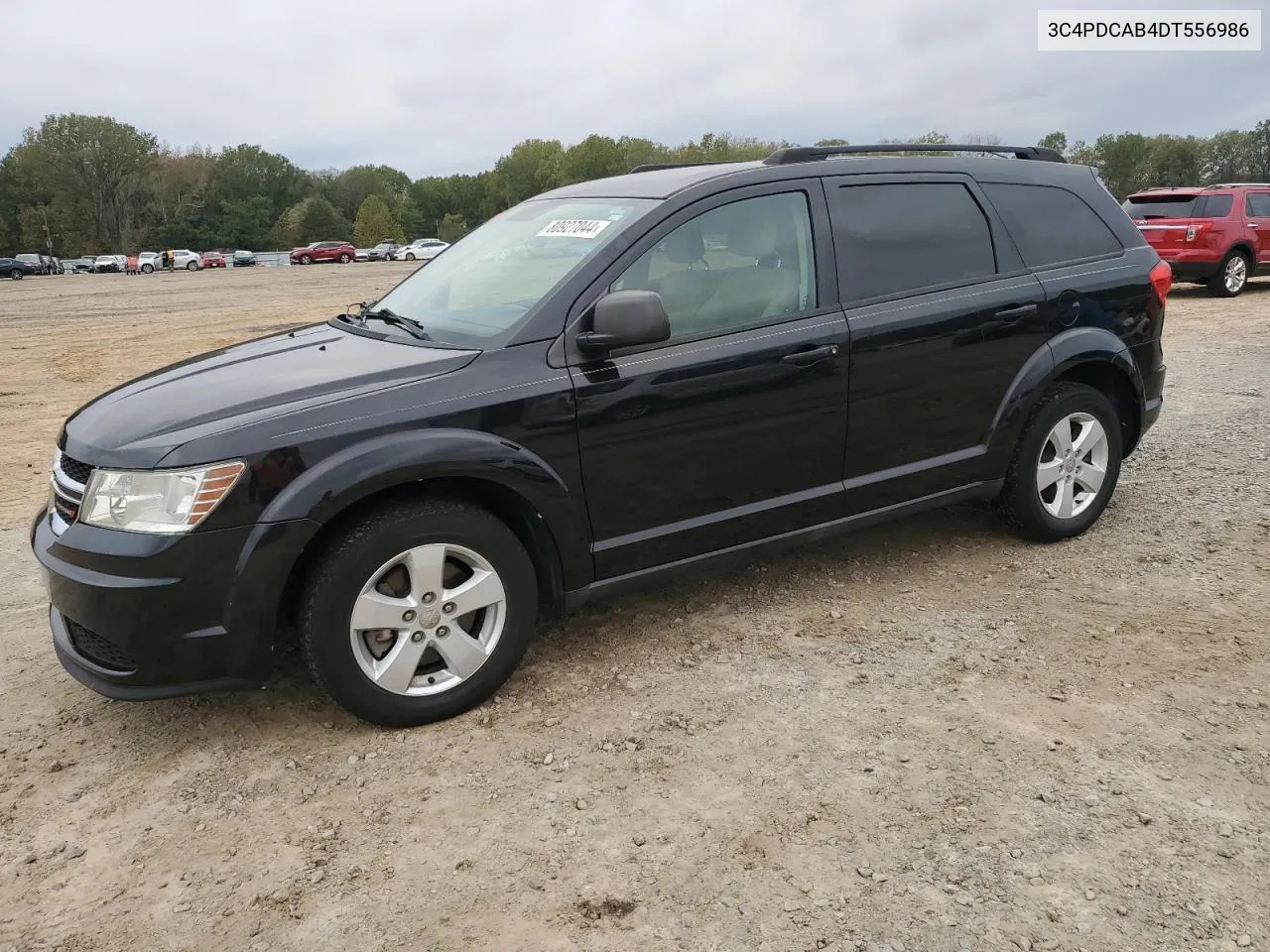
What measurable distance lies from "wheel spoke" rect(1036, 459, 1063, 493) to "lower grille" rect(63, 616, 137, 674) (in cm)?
382

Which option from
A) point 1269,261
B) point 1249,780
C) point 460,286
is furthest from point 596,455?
point 1269,261

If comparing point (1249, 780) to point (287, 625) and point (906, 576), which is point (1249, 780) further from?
point (287, 625)

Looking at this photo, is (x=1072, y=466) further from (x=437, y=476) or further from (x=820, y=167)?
(x=437, y=476)

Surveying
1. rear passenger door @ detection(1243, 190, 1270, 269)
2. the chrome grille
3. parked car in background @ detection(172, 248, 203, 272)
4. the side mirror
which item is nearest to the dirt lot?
the chrome grille

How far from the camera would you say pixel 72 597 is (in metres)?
3.05

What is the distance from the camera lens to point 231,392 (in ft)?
10.8

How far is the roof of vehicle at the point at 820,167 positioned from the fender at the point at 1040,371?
0.82 meters

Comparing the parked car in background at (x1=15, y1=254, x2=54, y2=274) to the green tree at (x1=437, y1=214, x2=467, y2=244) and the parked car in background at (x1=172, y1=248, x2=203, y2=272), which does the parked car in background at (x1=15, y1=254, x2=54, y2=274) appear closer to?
the parked car in background at (x1=172, y1=248, x2=203, y2=272)

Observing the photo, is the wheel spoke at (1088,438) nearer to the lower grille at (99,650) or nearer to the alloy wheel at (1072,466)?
the alloy wheel at (1072,466)

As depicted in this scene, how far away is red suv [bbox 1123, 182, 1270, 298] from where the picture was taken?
14.4m

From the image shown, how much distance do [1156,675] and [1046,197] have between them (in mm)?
2360

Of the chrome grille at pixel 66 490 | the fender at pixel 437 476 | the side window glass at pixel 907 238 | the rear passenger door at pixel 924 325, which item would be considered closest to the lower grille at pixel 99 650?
the chrome grille at pixel 66 490

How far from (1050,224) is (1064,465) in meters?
1.14

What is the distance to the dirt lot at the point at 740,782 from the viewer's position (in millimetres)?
2438
